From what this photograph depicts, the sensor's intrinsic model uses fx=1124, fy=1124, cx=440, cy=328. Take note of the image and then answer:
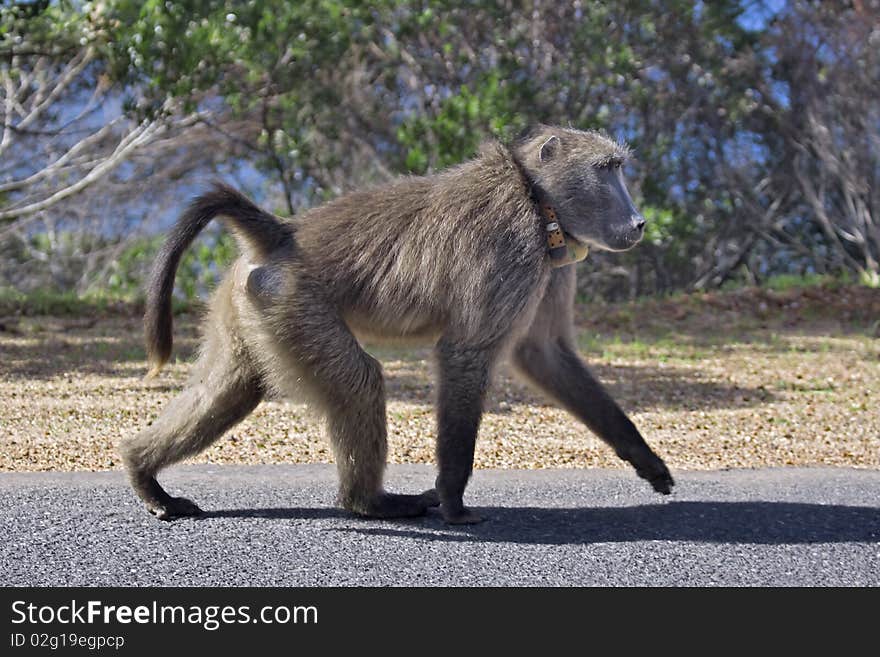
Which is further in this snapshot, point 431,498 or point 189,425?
point 431,498

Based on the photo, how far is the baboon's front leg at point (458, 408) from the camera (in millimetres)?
4059

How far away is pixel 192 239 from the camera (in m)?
4.22

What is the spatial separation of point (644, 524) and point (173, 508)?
70.3 inches

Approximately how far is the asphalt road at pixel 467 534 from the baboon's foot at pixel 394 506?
0.13 feet

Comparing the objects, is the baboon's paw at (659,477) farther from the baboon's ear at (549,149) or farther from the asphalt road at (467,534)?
the baboon's ear at (549,149)

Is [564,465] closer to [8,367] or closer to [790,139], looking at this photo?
[8,367]

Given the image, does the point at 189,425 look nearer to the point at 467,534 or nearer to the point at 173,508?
the point at 173,508

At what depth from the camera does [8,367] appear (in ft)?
27.3

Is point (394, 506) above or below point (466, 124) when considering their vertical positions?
below

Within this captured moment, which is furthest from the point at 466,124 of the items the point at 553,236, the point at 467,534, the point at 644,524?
the point at 467,534

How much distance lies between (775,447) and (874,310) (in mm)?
5754

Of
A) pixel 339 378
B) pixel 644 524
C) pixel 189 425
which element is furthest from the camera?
pixel 644 524

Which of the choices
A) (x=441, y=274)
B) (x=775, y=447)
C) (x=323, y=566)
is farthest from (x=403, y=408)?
(x=323, y=566)

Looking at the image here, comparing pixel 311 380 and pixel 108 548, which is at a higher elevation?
pixel 311 380
